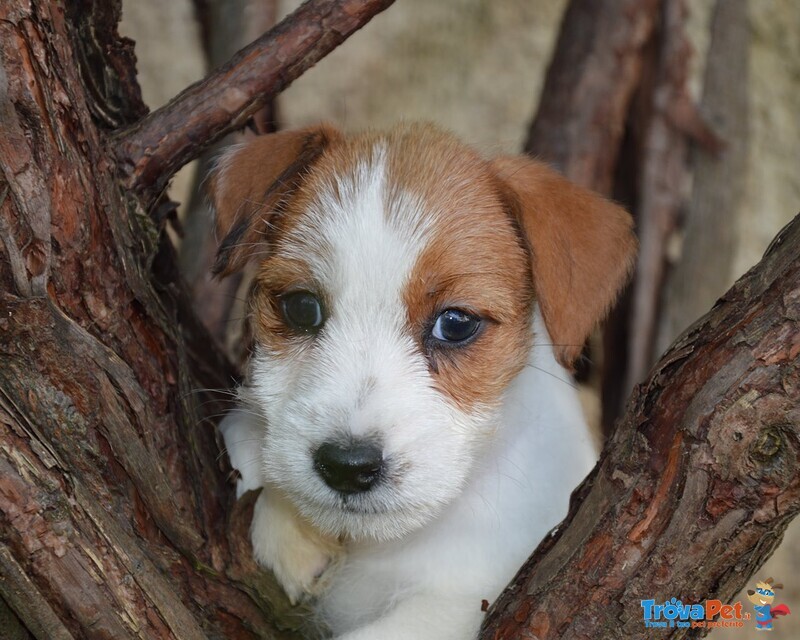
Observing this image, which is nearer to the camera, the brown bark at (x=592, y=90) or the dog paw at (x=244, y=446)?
the dog paw at (x=244, y=446)

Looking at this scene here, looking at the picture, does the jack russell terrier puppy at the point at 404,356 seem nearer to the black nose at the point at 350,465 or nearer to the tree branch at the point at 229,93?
the black nose at the point at 350,465

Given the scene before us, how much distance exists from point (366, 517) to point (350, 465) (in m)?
0.23

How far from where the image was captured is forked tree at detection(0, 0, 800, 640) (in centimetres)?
210

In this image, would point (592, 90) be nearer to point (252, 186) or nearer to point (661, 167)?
point (661, 167)

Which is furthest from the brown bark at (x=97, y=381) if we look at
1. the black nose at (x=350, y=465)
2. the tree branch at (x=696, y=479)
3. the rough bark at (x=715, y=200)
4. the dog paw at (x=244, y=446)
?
the rough bark at (x=715, y=200)

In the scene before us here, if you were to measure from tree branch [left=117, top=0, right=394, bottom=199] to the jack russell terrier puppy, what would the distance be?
28 centimetres

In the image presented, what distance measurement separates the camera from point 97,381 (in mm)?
2396

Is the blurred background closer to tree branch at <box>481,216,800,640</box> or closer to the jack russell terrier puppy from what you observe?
the jack russell terrier puppy

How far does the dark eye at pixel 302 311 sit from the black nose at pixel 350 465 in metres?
0.49

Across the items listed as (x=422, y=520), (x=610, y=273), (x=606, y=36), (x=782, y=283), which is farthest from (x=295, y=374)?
(x=606, y=36)

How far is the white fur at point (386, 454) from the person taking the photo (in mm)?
2539

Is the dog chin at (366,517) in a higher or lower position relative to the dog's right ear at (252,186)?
lower

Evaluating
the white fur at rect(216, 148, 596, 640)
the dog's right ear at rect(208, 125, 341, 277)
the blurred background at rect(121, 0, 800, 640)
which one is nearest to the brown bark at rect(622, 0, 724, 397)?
the blurred background at rect(121, 0, 800, 640)

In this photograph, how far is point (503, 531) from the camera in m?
2.96
